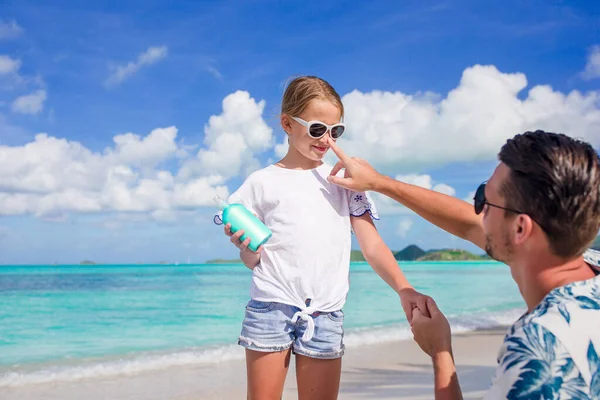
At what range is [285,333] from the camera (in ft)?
9.86

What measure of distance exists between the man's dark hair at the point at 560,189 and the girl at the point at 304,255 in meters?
1.22

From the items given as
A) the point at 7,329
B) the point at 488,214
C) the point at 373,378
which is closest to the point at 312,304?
the point at 488,214

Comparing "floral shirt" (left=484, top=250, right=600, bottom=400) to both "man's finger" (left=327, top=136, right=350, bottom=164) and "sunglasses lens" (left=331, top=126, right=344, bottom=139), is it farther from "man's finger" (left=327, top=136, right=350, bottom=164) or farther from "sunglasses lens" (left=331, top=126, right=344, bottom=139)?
"sunglasses lens" (left=331, top=126, right=344, bottom=139)

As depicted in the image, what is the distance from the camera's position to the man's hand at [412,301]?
84.2 inches

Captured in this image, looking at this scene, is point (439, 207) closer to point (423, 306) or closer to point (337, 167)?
point (337, 167)

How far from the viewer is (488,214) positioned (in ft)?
6.22

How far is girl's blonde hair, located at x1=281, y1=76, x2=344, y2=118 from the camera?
10.5ft

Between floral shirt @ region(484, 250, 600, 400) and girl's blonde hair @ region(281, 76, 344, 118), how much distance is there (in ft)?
6.23

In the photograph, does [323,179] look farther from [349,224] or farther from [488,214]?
[488,214]

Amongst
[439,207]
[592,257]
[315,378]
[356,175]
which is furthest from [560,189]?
[315,378]

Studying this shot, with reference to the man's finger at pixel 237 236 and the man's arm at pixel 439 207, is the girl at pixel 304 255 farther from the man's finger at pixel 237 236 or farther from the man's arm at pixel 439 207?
the man's arm at pixel 439 207

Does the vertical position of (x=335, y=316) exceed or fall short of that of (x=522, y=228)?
it falls short

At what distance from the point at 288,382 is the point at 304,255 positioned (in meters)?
3.80

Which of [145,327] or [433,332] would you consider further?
[145,327]
